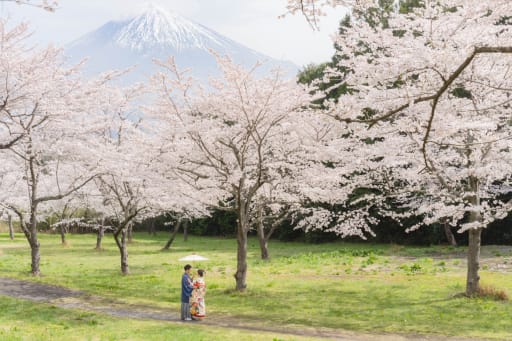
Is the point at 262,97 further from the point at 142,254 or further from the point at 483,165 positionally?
the point at 142,254

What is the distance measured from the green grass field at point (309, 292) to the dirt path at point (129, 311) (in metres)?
0.43

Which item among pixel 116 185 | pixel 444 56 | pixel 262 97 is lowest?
pixel 116 185

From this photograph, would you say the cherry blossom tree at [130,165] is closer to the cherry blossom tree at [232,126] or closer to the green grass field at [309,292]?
the cherry blossom tree at [232,126]

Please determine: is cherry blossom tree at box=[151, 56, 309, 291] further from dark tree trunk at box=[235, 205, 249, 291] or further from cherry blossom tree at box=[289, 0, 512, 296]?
cherry blossom tree at box=[289, 0, 512, 296]

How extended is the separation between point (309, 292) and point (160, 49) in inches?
6039

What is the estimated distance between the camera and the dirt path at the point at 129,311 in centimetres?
1066

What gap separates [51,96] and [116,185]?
4.62 metres

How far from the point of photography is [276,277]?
62.2 feet

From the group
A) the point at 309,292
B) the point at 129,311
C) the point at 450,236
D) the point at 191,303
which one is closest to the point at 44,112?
the point at 129,311

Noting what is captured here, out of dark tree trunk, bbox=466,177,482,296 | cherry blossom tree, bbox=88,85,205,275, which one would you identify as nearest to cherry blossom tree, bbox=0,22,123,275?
cherry blossom tree, bbox=88,85,205,275

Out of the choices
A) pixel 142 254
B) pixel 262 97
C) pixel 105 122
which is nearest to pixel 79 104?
pixel 105 122

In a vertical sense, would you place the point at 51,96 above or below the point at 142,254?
above

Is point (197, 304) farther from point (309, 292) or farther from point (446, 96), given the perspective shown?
point (446, 96)

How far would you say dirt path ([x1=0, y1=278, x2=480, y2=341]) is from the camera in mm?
10664
